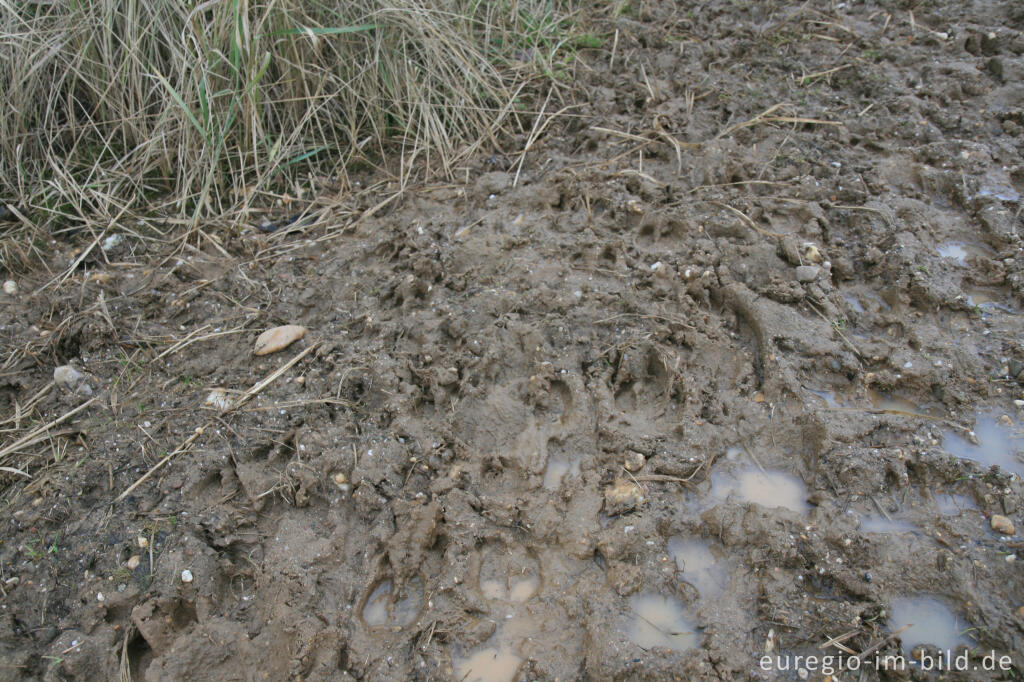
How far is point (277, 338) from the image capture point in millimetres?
2516

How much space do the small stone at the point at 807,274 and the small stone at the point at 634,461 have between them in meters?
0.96

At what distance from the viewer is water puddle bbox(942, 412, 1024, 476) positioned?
208 cm

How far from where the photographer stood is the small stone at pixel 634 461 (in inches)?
84.4

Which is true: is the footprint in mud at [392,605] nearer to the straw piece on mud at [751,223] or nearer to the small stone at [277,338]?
the small stone at [277,338]

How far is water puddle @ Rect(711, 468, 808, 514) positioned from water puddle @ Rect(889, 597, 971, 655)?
35cm

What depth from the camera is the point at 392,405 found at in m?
2.29

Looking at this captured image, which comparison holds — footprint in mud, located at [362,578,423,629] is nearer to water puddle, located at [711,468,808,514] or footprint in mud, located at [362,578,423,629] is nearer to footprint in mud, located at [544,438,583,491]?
footprint in mud, located at [544,438,583,491]

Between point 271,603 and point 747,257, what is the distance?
1961mm

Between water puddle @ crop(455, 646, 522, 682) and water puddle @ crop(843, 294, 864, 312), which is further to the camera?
water puddle @ crop(843, 294, 864, 312)

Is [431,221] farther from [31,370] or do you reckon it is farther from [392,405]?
[31,370]

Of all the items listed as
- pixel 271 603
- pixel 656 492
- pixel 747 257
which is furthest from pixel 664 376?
pixel 271 603

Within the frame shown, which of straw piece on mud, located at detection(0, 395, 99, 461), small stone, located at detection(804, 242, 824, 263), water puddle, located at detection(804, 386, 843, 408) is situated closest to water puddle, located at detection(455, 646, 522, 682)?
water puddle, located at detection(804, 386, 843, 408)

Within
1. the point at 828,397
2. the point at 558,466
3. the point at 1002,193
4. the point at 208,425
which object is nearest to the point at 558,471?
the point at 558,466

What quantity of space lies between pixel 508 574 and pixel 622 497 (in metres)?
0.39
